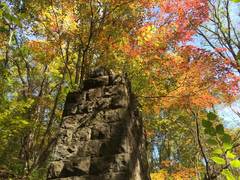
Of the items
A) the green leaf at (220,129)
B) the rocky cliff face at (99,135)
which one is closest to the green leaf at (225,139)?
the green leaf at (220,129)

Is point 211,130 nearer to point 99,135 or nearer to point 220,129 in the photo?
point 220,129

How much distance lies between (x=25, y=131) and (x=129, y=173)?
8.87m

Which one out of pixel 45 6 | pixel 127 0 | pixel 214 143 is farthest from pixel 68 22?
pixel 214 143

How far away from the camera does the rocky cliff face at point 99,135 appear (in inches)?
129

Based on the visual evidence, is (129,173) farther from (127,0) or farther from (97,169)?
(127,0)

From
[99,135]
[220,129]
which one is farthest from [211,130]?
[99,135]

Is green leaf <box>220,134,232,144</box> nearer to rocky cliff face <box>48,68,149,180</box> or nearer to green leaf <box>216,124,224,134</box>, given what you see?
green leaf <box>216,124,224,134</box>

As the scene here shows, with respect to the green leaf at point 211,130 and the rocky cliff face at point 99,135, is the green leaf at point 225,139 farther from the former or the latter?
the rocky cliff face at point 99,135

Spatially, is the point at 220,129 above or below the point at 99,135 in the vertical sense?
below

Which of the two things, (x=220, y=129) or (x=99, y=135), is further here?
(x=99, y=135)

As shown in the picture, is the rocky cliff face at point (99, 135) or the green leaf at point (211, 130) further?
the rocky cliff face at point (99, 135)

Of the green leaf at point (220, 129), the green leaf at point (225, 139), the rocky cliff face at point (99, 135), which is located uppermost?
the rocky cliff face at point (99, 135)

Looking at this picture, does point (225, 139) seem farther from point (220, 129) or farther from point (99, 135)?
point (99, 135)

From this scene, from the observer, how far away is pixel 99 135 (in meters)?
3.51
